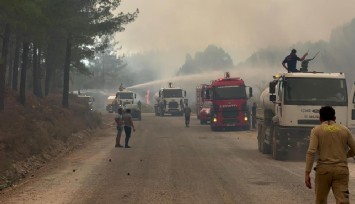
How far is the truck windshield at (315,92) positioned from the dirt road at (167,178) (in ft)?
7.28

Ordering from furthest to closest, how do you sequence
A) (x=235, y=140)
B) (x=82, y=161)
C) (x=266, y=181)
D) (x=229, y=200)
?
(x=235, y=140) → (x=82, y=161) → (x=266, y=181) → (x=229, y=200)

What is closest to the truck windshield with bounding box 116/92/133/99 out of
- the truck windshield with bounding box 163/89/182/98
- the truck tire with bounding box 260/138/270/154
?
the truck windshield with bounding box 163/89/182/98

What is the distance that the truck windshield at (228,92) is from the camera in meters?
36.4

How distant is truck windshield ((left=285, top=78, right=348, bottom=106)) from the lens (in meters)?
19.9

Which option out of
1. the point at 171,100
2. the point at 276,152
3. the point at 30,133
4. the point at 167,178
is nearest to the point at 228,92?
the point at 276,152

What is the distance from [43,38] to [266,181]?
1919cm

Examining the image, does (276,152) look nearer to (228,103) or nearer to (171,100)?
(228,103)

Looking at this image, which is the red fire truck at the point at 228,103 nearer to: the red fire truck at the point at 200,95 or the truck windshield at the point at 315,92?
the red fire truck at the point at 200,95

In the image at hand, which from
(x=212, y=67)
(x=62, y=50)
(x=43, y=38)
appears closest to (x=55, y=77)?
(x=62, y=50)

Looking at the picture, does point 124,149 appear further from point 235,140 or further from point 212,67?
point 212,67

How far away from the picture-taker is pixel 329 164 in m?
7.82

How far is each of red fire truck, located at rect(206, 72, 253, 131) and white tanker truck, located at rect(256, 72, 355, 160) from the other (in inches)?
620

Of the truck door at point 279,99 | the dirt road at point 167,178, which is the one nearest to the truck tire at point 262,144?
the dirt road at point 167,178

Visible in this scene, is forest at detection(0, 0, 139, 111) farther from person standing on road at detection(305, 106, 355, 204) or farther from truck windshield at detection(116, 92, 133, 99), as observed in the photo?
person standing on road at detection(305, 106, 355, 204)
